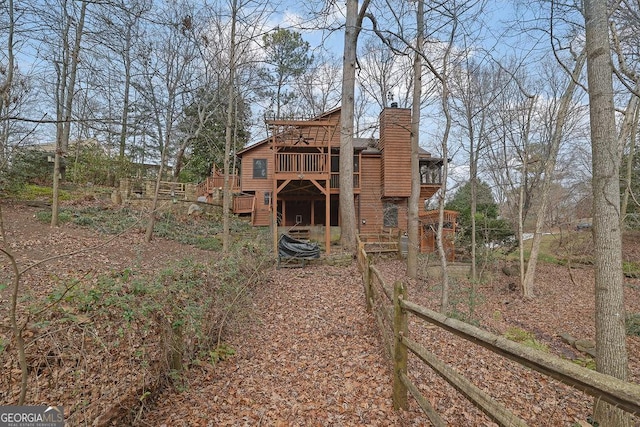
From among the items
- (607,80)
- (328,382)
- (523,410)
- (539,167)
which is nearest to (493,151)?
(539,167)

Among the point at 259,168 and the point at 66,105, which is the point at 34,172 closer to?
the point at 66,105

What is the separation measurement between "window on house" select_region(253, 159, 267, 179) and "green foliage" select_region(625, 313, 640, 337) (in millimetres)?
16261

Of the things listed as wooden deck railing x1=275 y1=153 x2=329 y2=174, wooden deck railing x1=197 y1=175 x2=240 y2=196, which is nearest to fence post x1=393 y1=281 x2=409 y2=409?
wooden deck railing x1=275 y1=153 x2=329 y2=174

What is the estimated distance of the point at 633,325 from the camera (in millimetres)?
7562

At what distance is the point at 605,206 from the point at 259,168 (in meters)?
16.5

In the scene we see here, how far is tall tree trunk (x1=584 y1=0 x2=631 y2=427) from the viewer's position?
3516 mm

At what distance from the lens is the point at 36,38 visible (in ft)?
12.1

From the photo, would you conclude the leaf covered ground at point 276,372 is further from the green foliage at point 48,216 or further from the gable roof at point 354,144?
the gable roof at point 354,144

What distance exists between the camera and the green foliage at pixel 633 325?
736 cm

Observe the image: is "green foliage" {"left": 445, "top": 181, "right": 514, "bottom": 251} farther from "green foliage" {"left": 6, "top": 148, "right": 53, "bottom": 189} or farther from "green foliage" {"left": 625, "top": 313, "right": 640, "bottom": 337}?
"green foliage" {"left": 6, "top": 148, "right": 53, "bottom": 189}

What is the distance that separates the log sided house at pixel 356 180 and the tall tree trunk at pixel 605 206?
39.8ft

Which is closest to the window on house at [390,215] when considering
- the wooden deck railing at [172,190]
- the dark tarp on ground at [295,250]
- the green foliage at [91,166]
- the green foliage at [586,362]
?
the dark tarp on ground at [295,250]

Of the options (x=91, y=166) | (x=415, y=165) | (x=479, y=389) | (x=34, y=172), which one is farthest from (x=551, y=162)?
(x=34, y=172)

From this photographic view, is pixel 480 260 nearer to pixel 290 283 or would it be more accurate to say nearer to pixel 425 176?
pixel 425 176
